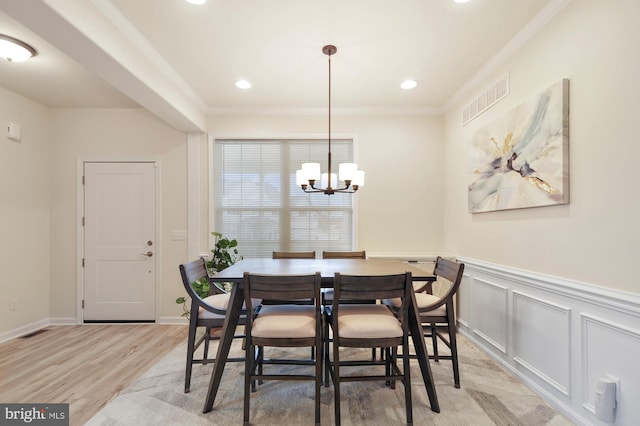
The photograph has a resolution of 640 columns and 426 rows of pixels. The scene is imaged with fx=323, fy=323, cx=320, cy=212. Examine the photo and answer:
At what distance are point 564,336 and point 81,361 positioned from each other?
3.83 meters

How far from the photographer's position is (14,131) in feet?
11.4

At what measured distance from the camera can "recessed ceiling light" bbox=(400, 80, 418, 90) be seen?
3291mm

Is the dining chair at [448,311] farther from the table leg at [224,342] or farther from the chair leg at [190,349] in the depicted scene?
the chair leg at [190,349]

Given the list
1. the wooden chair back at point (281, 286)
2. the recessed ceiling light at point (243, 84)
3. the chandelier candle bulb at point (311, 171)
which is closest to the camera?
the wooden chair back at point (281, 286)

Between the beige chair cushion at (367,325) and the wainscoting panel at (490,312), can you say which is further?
the wainscoting panel at (490,312)

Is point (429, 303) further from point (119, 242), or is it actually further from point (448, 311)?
point (119, 242)

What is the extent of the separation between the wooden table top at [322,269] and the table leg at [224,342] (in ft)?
0.49

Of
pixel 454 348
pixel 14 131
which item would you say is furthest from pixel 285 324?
pixel 14 131

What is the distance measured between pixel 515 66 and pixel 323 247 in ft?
8.86

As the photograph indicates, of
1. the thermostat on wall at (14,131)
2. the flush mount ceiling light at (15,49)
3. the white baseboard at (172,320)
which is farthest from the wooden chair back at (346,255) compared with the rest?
the thermostat on wall at (14,131)

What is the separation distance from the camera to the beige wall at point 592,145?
5.41 ft

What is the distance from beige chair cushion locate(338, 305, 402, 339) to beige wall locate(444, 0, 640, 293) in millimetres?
1156

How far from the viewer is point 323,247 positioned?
13.5 feet

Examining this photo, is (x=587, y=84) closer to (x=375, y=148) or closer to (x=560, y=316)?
(x=560, y=316)
